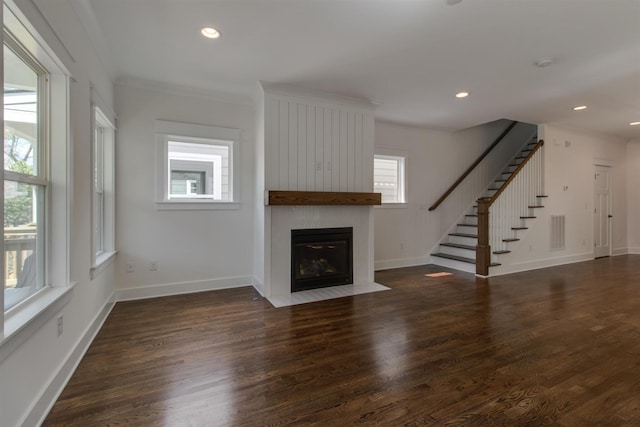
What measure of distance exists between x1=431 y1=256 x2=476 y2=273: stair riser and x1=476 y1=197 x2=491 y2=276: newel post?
232 mm

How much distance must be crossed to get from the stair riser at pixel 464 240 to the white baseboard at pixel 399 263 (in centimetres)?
68

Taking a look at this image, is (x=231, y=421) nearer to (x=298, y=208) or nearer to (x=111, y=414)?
(x=111, y=414)

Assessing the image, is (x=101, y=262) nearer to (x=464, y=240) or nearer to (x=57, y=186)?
(x=57, y=186)

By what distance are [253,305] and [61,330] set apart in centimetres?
185

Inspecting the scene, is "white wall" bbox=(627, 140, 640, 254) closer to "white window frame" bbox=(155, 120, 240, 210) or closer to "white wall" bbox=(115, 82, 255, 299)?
"white wall" bbox=(115, 82, 255, 299)

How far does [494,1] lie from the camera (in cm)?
223

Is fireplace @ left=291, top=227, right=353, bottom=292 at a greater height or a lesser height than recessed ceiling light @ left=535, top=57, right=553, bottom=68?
lesser

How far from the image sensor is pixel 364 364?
2262mm

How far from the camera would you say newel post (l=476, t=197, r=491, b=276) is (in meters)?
4.94

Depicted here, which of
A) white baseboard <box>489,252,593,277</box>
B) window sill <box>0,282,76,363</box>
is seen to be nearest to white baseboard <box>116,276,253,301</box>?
window sill <box>0,282,76,363</box>

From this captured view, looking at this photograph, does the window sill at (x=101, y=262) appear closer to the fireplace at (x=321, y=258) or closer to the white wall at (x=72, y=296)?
the white wall at (x=72, y=296)

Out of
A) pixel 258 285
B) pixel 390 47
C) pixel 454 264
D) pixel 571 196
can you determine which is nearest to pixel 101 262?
pixel 258 285

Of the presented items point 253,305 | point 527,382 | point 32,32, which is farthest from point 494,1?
point 253,305

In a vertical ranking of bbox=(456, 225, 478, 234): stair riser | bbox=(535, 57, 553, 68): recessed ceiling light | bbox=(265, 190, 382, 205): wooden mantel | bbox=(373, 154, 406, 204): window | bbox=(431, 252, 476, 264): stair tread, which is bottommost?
bbox=(431, 252, 476, 264): stair tread
